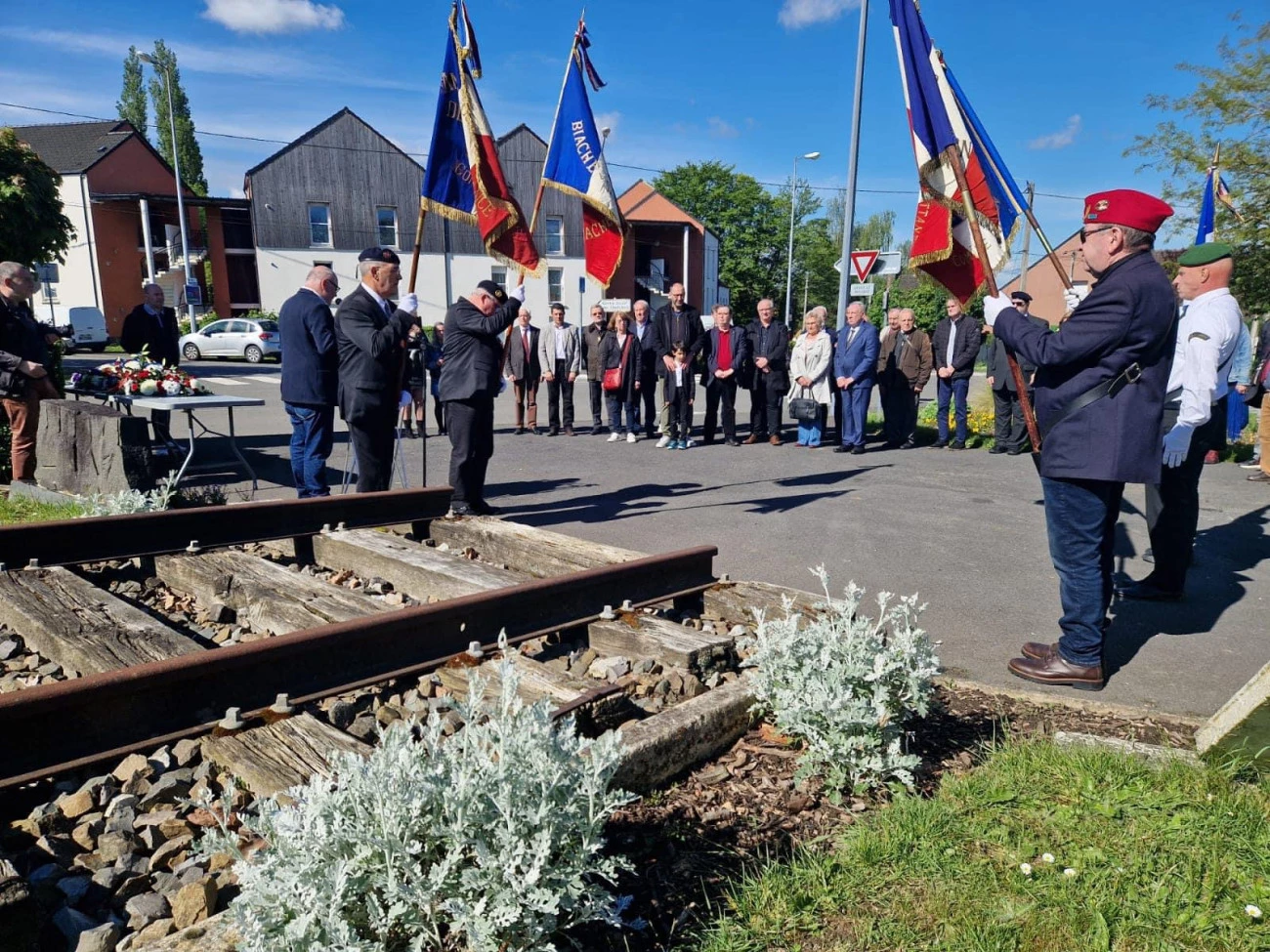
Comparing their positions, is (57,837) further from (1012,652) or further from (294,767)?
(1012,652)

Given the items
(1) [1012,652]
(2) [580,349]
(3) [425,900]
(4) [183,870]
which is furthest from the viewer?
(2) [580,349]

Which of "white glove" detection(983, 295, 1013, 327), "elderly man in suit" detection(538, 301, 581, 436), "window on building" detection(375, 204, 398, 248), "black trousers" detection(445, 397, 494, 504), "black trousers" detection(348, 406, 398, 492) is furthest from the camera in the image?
"window on building" detection(375, 204, 398, 248)

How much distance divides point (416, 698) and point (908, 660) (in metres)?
1.89

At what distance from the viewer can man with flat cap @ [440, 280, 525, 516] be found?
738 cm

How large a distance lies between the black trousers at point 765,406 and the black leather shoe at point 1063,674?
367 inches

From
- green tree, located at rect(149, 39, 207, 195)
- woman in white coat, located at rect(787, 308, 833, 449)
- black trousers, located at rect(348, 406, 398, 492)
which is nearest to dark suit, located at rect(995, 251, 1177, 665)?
black trousers, located at rect(348, 406, 398, 492)

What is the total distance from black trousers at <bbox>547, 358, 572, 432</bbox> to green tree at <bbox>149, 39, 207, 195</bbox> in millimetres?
59151

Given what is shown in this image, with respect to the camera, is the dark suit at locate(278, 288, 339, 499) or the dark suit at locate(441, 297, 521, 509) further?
the dark suit at locate(441, 297, 521, 509)

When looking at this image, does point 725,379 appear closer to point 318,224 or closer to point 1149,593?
point 1149,593

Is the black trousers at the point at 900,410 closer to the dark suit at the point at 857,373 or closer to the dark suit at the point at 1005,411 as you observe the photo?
the dark suit at the point at 857,373

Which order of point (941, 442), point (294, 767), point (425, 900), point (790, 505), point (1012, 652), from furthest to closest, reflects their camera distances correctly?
point (941, 442)
point (790, 505)
point (1012, 652)
point (294, 767)
point (425, 900)

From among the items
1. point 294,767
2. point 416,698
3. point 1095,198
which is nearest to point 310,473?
point 416,698

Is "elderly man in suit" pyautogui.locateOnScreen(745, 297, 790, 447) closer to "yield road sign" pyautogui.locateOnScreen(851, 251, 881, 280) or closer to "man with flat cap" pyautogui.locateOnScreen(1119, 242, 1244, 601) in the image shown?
"yield road sign" pyautogui.locateOnScreen(851, 251, 881, 280)

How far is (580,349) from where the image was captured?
14953 millimetres
